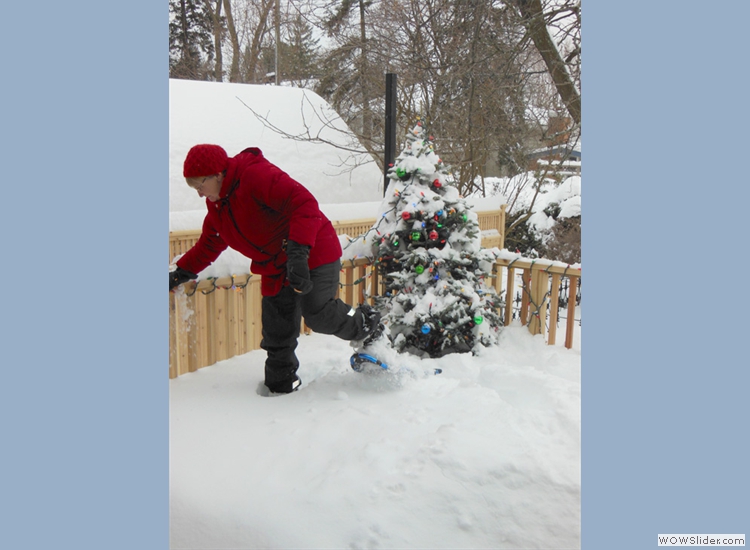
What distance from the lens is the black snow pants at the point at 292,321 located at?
2762 mm

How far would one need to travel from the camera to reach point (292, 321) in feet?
9.37

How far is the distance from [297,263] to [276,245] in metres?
→ 0.28

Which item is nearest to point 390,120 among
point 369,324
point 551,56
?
point 369,324

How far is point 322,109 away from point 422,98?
146 cm

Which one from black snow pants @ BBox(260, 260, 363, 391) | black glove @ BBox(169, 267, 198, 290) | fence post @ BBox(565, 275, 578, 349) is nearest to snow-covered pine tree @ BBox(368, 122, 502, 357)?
fence post @ BBox(565, 275, 578, 349)

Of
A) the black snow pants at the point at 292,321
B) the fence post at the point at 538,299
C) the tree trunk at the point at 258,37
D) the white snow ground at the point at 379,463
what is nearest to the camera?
the white snow ground at the point at 379,463

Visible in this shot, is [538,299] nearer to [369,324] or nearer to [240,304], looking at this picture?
[369,324]

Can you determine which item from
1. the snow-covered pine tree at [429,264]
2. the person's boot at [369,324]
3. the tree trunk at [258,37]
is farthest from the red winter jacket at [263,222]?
the tree trunk at [258,37]

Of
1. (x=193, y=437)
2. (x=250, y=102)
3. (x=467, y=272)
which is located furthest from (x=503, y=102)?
(x=193, y=437)

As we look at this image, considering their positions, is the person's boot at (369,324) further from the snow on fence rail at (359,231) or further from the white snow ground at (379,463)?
the snow on fence rail at (359,231)

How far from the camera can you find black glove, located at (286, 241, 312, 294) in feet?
8.04

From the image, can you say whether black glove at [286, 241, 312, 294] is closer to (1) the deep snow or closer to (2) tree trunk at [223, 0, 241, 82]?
(1) the deep snow

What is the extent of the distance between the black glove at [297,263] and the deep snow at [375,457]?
0.59 m

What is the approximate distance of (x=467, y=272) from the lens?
376 centimetres
